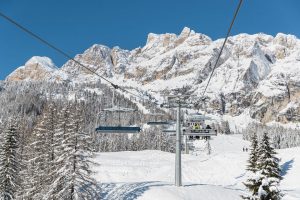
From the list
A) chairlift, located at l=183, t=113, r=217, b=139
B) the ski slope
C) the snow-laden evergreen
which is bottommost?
the ski slope

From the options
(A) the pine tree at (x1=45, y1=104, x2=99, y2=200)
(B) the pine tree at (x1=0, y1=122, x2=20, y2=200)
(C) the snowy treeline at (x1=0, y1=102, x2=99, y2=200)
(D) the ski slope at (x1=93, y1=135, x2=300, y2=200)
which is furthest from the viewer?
(B) the pine tree at (x1=0, y1=122, x2=20, y2=200)

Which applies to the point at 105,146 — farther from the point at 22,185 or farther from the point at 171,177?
the point at 22,185

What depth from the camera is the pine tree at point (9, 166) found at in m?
41.9

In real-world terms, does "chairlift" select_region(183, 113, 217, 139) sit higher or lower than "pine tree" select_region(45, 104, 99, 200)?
higher

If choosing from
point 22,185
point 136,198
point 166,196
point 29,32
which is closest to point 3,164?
point 22,185

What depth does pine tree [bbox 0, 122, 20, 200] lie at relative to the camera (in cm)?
4191

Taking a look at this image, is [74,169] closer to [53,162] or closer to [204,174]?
[53,162]

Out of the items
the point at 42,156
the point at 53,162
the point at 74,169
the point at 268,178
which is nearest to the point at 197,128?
the point at 268,178

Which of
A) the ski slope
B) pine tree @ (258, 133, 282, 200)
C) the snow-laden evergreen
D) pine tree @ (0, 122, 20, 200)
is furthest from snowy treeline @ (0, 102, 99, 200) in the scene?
pine tree @ (258, 133, 282, 200)

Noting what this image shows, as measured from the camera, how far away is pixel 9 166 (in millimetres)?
42500

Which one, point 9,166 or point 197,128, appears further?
point 9,166

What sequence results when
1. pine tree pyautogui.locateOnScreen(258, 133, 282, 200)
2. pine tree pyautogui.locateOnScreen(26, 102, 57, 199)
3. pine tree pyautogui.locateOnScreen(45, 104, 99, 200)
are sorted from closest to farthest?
pine tree pyautogui.locateOnScreen(258, 133, 282, 200)
pine tree pyautogui.locateOnScreen(45, 104, 99, 200)
pine tree pyautogui.locateOnScreen(26, 102, 57, 199)

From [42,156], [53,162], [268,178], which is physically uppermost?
[42,156]

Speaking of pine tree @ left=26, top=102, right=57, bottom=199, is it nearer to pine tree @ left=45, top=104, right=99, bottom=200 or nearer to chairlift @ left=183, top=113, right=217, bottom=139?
pine tree @ left=45, top=104, right=99, bottom=200
